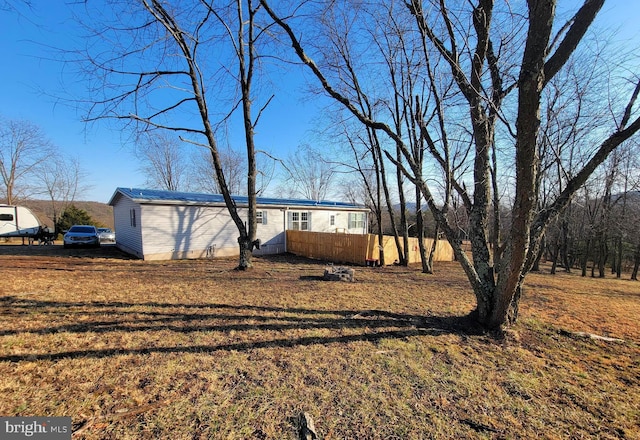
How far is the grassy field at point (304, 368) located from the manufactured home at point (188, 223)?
241 inches

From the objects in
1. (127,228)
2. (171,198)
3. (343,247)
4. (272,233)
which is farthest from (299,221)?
(127,228)

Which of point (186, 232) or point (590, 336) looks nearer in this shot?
point (590, 336)

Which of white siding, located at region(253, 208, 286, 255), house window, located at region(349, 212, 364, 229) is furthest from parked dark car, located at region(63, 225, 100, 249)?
house window, located at region(349, 212, 364, 229)

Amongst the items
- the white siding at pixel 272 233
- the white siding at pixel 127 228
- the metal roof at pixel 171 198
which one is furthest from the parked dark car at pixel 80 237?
the white siding at pixel 272 233

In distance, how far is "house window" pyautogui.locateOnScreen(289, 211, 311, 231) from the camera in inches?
→ 648

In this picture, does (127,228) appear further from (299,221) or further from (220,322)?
(220,322)

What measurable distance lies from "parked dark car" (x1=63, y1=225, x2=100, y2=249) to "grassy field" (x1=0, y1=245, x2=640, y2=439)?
33.7ft

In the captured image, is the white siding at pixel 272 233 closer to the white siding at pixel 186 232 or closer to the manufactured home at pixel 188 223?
the manufactured home at pixel 188 223

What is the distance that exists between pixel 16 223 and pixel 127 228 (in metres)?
10.3

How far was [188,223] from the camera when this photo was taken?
12555 millimetres

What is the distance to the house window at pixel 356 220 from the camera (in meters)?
19.8

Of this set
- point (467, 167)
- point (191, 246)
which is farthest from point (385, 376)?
point (191, 246)

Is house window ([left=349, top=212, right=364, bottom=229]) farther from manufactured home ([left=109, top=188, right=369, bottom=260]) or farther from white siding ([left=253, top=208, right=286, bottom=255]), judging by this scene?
white siding ([left=253, top=208, right=286, bottom=255])

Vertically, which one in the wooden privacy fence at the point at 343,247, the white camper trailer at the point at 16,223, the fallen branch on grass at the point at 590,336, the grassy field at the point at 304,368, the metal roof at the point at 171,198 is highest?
the metal roof at the point at 171,198
